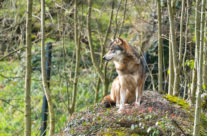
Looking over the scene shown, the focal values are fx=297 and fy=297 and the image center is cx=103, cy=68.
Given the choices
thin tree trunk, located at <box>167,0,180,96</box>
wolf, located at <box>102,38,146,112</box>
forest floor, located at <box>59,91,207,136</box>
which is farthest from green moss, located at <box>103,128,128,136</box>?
thin tree trunk, located at <box>167,0,180,96</box>

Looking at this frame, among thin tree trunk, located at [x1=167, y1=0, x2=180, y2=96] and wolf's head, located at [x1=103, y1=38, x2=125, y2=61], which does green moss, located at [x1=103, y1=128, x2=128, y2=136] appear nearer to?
wolf's head, located at [x1=103, y1=38, x2=125, y2=61]

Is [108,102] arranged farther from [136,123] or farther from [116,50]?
[136,123]

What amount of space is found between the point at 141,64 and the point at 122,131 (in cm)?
229

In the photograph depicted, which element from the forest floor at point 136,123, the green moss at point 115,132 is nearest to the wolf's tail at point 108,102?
the forest floor at point 136,123

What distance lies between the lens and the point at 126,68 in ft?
19.4

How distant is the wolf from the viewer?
584 cm

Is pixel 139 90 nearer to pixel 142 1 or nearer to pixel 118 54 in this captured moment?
pixel 118 54

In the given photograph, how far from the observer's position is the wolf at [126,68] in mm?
5840

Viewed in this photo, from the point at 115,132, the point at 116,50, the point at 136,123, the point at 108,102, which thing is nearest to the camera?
the point at 115,132

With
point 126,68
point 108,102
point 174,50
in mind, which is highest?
point 174,50

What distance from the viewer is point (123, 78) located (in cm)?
596

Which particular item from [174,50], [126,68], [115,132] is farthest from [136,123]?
[174,50]

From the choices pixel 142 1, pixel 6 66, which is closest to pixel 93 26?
pixel 6 66

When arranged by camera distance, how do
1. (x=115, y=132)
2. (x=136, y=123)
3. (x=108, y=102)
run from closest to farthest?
1. (x=115, y=132)
2. (x=136, y=123)
3. (x=108, y=102)
